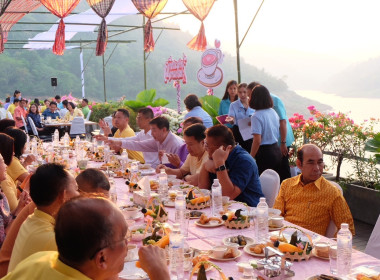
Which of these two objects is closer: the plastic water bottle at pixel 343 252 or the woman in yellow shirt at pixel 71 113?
the plastic water bottle at pixel 343 252

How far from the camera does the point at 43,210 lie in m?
2.15

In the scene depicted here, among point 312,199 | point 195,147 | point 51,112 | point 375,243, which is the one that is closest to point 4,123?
point 195,147

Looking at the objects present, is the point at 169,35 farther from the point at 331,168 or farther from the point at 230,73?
the point at 331,168

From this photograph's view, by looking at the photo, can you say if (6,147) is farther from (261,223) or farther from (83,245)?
(83,245)

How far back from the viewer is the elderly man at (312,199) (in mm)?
3054

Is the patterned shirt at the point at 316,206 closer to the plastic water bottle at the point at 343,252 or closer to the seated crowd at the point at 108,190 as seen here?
the seated crowd at the point at 108,190

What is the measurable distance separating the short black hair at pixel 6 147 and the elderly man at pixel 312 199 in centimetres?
238

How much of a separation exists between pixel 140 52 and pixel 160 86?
621cm

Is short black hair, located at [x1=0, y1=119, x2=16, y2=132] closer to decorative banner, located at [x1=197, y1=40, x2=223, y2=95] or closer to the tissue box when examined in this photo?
the tissue box

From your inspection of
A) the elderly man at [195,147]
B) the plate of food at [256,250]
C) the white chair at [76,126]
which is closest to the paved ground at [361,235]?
the elderly man at [195,147]

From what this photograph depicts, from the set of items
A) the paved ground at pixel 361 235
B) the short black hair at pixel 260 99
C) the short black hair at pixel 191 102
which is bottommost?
the paved ground at pixel 361 235

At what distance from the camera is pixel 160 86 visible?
33250 mm

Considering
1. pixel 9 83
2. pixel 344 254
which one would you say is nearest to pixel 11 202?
pixel 344 254

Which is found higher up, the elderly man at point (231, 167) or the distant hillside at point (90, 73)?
the distant hillside at point (90, 73)
